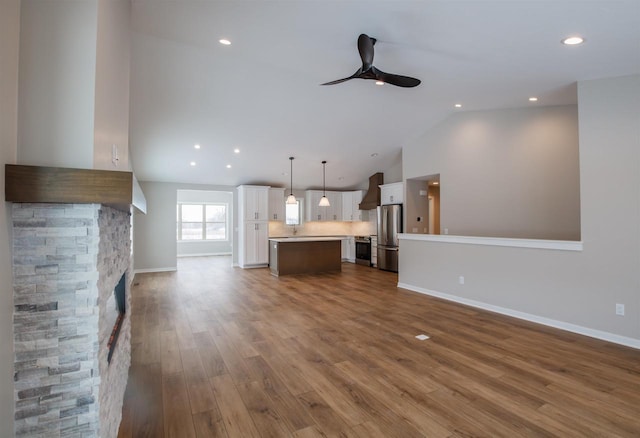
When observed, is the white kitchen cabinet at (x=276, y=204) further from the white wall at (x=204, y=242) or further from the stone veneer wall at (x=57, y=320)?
the stone veneer wall at (x=57, y=320)

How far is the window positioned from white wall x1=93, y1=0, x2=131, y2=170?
10.3 metres

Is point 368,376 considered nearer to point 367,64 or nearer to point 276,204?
point 367,64

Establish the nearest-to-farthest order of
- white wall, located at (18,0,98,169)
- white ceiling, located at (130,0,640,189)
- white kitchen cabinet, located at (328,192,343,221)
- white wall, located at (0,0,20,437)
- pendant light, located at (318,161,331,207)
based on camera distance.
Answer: white wall, located at (0,0,20,437) < white wall, located at (18,0,98,169) < white ceiling, located at (130,0,640,189) < pendant light, located at (318,161,331,207) < white kitchen cabinet, located at (328,192,343,221)

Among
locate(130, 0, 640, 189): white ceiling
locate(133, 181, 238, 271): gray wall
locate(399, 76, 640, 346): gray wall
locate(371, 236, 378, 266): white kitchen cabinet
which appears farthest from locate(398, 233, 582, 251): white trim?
locate(133, 181, 238, 271): gray wall

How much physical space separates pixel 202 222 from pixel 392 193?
7.72 meters

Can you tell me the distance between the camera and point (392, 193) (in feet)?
27.1

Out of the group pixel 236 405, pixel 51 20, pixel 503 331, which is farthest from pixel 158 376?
pixel 503 331

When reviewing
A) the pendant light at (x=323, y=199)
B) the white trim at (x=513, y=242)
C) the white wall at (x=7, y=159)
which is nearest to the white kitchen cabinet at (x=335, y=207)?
the pendant light at (x=323, y=199)

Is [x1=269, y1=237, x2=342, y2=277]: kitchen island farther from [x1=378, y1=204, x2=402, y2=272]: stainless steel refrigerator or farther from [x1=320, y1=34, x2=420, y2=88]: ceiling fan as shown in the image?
[x1=320, y1=34, x2=420, y2=88]: ceiling fan

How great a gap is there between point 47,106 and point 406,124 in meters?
5.65

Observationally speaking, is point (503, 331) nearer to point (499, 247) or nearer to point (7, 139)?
point (499, 247)

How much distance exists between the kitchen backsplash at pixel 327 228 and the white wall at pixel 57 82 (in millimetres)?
8242

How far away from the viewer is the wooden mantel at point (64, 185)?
1.17 m

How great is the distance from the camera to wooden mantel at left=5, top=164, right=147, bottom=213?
1170 mm
